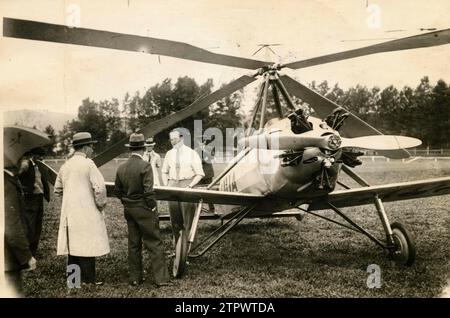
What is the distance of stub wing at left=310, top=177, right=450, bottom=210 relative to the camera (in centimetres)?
603

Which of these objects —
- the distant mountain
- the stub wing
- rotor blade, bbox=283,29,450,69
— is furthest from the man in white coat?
rotor blade, bbox=283,29,450,69

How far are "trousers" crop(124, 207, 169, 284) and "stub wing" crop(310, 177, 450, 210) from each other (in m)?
2.48

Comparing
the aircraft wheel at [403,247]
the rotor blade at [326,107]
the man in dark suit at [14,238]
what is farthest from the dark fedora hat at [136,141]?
the aircraft wheel at [403,247]

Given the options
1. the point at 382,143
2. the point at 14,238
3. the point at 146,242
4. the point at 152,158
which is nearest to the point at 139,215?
the point at 146,242

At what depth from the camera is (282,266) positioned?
634 cm

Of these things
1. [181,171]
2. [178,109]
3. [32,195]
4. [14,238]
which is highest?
[178,109]

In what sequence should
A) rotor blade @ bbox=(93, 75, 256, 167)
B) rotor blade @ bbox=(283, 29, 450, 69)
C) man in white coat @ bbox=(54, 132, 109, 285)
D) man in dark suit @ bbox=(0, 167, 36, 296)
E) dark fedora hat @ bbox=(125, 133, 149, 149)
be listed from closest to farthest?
man in dark suit @ bbox=(0, 167, 36, 296)
rotor blade @ bbox=(283, 29, 450, 69)
man in white coat @ bbox=(54, 132, 109, 285)
dark fedora hat @ bbox=(125, 133, 149, 149)
rotor blade @ bbox=(93, 75, 256, 167)

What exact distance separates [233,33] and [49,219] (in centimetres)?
624

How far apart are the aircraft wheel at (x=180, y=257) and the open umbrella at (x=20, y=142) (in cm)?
225

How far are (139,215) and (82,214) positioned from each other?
703mm

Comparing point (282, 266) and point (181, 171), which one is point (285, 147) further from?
point (181, 171)

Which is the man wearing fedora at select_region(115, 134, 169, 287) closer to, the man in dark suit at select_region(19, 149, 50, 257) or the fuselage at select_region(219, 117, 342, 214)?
the fuselage at select_region(219, 117, 342, 214)
